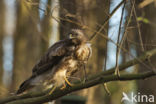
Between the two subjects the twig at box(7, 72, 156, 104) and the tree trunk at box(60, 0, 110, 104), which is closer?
the twig at box(7, 72, 156, 104)

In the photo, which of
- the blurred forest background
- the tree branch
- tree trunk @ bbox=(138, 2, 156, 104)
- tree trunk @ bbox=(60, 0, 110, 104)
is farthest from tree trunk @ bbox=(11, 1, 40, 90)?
the tree branch

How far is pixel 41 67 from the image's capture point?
16.8 feet

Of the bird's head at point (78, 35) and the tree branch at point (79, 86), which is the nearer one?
the tree branch at point (79, 86)

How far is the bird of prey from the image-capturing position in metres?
4.74

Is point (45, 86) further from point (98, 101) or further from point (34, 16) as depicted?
point (98, 101)

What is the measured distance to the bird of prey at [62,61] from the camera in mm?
4738

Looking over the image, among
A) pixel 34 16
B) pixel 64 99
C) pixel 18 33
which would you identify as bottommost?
pixel 64 99

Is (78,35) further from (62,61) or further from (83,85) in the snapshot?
(83,85)

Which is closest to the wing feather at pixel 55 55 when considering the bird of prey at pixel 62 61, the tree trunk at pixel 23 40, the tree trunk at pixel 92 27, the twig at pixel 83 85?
the bird of prey at pixel 62 61

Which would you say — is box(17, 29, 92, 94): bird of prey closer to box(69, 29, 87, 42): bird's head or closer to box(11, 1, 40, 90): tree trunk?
box(69, 29, 87, 42): bird's head

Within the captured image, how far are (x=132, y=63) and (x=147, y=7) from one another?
93.8 inches

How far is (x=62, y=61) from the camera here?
4840 millimetres

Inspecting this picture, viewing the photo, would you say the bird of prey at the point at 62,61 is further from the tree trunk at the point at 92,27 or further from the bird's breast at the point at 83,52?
the tree trunk at the point at 92,27

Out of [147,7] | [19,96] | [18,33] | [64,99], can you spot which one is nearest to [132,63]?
[64,99]
